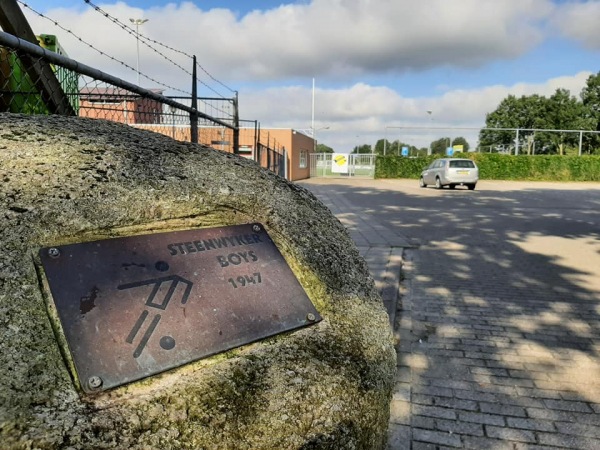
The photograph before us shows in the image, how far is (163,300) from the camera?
1.57 meters

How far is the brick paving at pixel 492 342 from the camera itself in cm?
263

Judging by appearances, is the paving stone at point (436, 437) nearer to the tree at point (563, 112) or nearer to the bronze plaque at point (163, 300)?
the bronze plaque at point (163, 300)

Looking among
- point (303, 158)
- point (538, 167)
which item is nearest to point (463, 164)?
point (538, 167)

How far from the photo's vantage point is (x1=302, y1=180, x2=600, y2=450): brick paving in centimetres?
263

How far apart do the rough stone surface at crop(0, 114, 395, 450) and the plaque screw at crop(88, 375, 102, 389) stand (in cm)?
3

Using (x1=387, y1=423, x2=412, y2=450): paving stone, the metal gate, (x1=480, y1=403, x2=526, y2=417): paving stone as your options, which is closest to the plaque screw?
(x1=387, y1=423, x2=412, y2=450): paving stone

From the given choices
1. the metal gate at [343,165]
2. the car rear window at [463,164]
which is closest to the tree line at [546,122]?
the metal gate at [343,165]

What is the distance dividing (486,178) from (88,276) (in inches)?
1368

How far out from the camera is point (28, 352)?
130 centimetres

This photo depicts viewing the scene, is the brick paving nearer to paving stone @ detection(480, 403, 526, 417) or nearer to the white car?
paving stone @ detection(480, 403, 526, 417)

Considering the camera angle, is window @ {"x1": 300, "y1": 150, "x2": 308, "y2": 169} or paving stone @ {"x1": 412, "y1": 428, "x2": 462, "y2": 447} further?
window @ {"x1": 300, "y1": 150, "x2": 308, "y2": 169}

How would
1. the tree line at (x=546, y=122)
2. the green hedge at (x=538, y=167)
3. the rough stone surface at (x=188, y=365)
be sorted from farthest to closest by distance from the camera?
the tree line at (x=546, y=122)
the green hedge at (x=538, y=167)
the rough stone surface at (x=188, y=365)

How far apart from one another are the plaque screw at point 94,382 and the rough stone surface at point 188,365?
0.09 feet

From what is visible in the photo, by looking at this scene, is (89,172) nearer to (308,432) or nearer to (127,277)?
(127,277)
